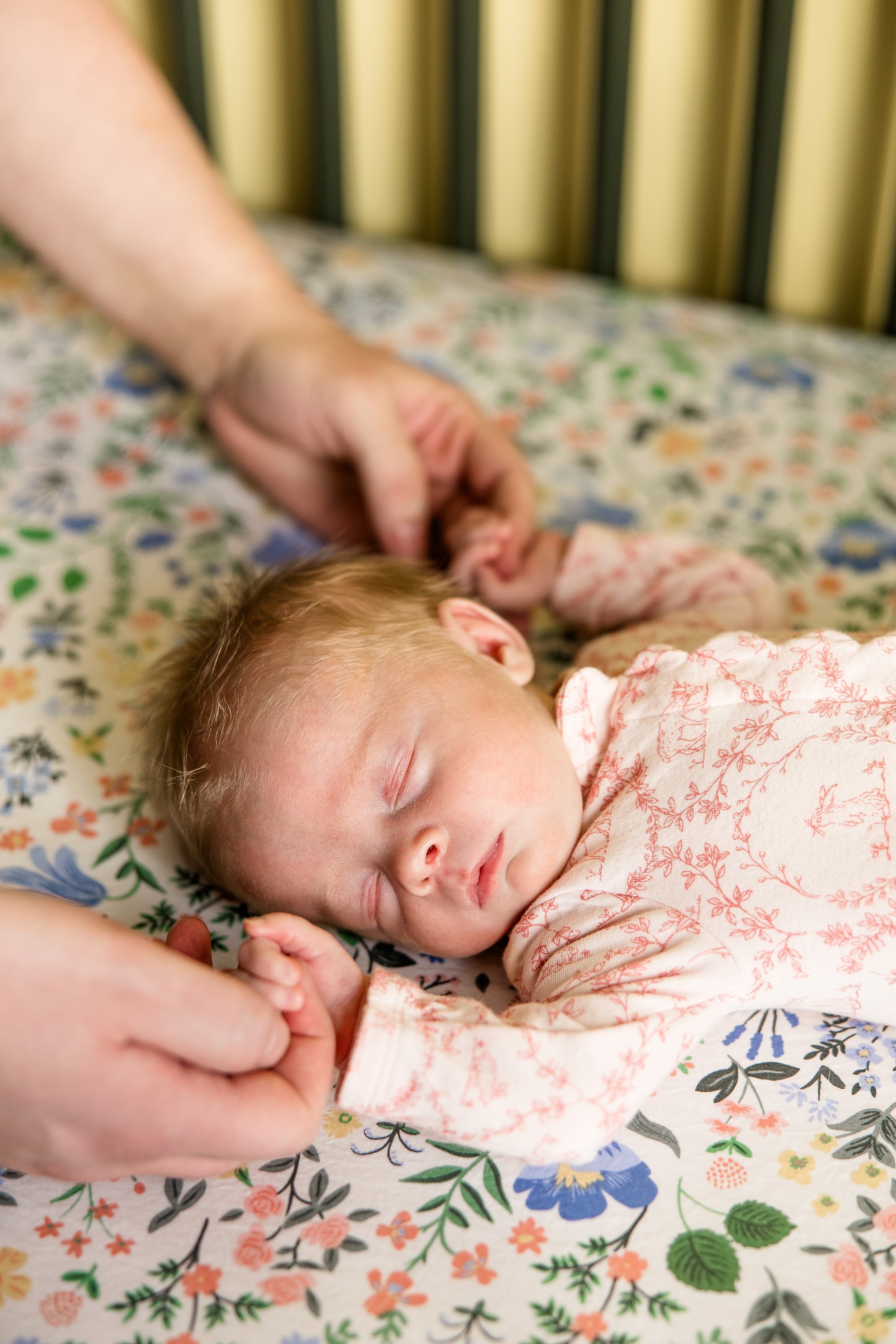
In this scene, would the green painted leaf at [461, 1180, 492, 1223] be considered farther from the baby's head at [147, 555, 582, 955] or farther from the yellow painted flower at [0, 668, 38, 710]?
the yellow painted flower at [0, 668, 38, 710]

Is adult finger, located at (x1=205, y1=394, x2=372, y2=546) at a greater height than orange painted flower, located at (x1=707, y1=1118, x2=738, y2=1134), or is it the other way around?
adult finger, located at (x1=205, y1=394, x2=372, y2=546)

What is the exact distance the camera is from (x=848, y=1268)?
71cm

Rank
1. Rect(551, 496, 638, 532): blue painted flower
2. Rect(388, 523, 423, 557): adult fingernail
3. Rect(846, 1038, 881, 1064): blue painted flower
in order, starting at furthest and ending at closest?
Rect(551, 496, 638, 532): blue painted flower, Rect(388, 523, 423, 557): adult fingernail, Rect(846, 1038, 881, 1064): blue painted flower

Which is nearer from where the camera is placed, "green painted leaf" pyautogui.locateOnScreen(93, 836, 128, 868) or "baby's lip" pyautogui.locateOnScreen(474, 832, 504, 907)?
"baby's lip" pyautogui.locateOnScreen(474, 832, 504, 907)

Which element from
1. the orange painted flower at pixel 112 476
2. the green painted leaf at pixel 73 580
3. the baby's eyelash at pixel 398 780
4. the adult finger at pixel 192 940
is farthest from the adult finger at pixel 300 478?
the adult finger at pixel 192 940

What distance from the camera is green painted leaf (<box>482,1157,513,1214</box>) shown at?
2.44 ft

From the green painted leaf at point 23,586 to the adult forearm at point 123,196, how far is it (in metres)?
0.31

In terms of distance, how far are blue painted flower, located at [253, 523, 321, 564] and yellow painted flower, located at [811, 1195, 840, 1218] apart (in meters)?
0.79

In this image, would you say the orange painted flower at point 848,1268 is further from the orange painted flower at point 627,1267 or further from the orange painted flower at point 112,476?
the orange painted flower at point 112,476

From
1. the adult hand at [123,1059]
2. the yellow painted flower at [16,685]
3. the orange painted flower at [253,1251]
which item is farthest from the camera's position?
the yellow painted flower at [16,685]

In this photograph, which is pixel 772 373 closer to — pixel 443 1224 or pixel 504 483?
pixel 504 483

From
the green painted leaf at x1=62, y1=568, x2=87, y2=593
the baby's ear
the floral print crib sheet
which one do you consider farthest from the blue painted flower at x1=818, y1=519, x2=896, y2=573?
the green painted leaf at x1=62, y1=568, x2=87, y2=593

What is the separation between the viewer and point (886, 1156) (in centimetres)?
76

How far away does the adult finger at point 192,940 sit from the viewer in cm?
80
